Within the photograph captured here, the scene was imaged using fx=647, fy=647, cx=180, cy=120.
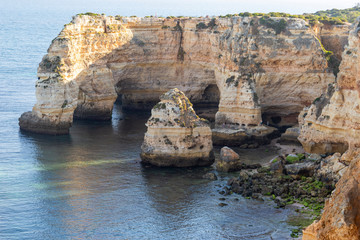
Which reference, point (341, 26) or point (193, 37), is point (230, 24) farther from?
point (341, 26)

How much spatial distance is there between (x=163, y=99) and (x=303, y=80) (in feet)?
49.6

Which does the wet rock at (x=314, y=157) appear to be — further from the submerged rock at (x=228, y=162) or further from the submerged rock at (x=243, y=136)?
the submerged rock at (x=243, y=136)

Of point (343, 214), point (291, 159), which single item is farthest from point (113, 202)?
point (343, 214)

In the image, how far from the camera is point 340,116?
156 feet

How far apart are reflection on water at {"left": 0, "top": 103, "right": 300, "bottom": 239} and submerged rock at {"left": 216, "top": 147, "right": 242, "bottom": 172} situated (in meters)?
1.14

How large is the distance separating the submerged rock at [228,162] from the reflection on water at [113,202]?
1144 millimetres

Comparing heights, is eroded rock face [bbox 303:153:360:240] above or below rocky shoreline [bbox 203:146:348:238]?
above

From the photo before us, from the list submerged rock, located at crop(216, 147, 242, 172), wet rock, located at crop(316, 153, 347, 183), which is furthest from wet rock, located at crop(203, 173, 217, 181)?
wet rock, located at crop(316, 153, 347, 183)

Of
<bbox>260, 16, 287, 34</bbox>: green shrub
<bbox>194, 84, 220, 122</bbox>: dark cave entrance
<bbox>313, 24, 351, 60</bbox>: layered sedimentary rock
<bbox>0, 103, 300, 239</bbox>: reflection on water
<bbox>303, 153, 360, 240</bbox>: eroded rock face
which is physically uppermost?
<bbox>260, 16, 287, 34</bbox>: green shrub

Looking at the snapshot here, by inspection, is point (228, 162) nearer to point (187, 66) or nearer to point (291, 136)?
point (291, 136)

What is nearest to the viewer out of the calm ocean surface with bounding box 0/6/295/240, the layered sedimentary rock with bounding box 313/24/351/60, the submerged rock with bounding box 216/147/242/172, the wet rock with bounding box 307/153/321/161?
the calm ocean surface with bounding box 0/6/295/240

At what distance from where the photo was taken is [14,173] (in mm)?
46750

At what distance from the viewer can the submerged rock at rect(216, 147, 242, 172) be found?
1858 inches

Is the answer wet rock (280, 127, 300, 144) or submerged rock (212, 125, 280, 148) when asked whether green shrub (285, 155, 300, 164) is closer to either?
submerged rock (212, 125, 280, 148)
